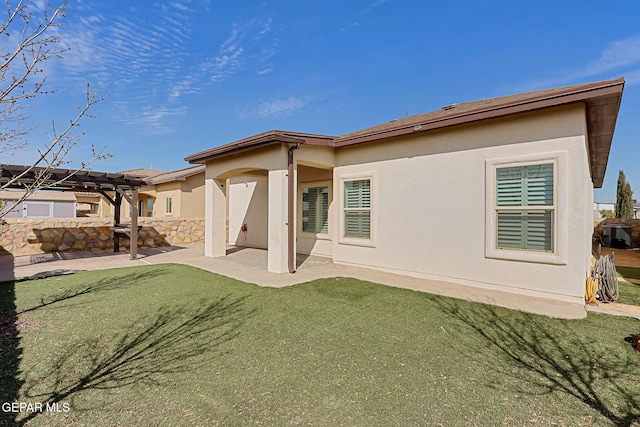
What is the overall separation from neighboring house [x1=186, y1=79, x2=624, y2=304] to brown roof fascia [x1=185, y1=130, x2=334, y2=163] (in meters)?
0.04

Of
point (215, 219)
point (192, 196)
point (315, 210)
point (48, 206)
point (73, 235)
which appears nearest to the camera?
point (215, 219)

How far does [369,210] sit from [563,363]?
5.93 m

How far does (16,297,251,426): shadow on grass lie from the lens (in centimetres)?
303

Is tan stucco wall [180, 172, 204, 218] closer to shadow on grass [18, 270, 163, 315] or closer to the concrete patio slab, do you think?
the concrete patio slab

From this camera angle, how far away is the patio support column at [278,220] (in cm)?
827

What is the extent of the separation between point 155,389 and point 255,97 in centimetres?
1645

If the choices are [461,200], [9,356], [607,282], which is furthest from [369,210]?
[9,356]

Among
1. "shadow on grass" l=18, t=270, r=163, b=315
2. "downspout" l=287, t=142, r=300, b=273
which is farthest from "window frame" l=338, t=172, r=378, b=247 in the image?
"shadow on grass" l=18, t=270, r=163, b=315

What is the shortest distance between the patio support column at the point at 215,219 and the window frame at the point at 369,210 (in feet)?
15.1

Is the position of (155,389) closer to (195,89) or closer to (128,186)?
(128,186)

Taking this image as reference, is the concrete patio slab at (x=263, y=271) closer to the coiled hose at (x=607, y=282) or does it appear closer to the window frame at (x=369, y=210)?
the coiled hose at (x=607, y=282)

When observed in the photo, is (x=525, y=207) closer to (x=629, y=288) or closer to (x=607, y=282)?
(x=607, y=282)

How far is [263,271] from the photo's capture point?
8688 millimetres

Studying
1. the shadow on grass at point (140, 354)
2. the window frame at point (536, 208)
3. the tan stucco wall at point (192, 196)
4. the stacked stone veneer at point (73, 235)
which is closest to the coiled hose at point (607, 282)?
the window frame at point (536, 208)
